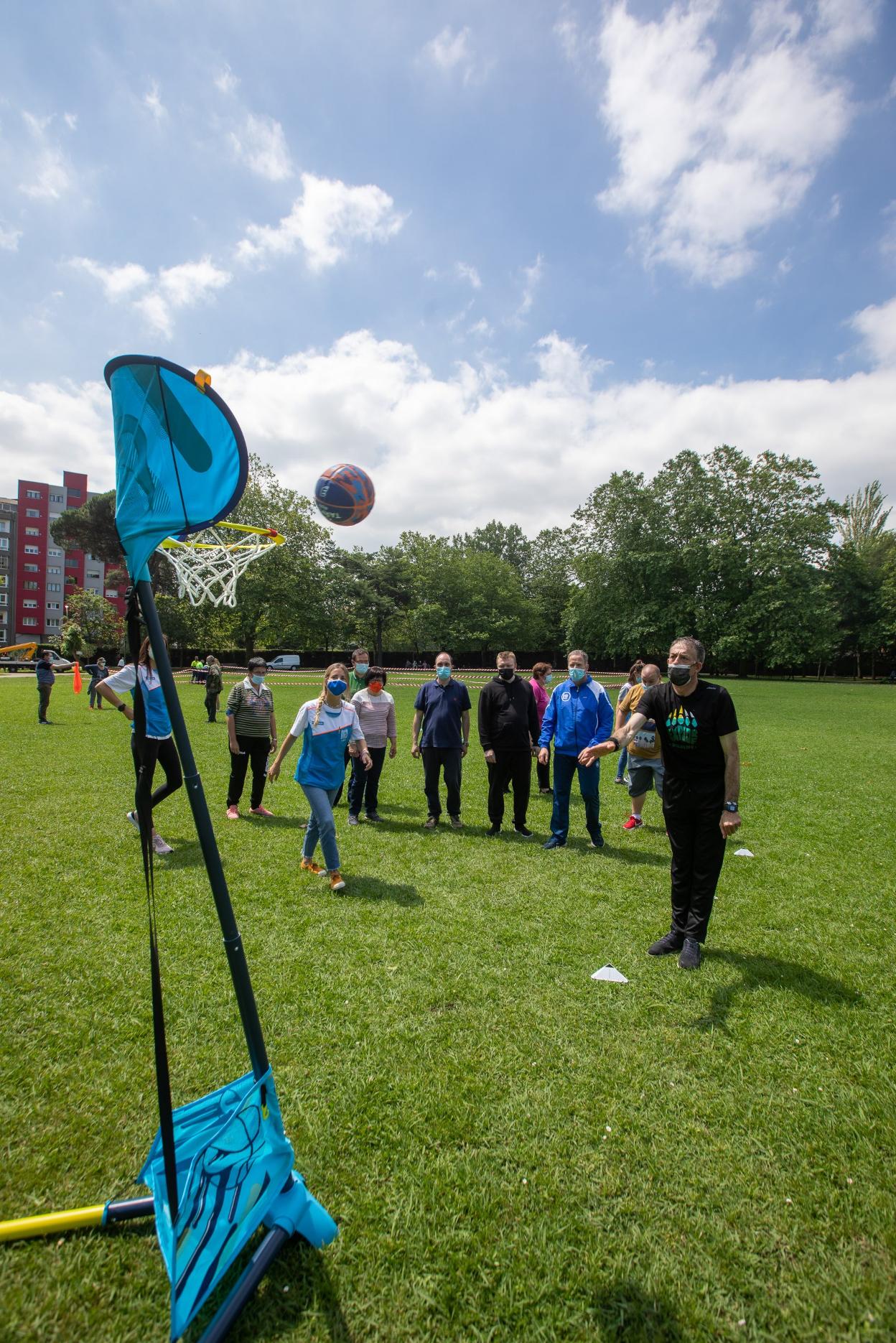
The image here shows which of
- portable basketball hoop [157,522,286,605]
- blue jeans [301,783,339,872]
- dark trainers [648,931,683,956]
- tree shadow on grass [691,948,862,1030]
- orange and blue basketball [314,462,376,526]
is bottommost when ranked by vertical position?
tree shadow on grass [691,948,862,1030]

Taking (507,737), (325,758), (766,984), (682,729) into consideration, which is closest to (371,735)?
(507,737)

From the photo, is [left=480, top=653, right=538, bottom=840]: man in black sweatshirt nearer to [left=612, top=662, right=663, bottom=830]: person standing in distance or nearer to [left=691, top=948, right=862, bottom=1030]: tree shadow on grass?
A: [left=612, top=662, right=663, bottom=830]: person standing in distance

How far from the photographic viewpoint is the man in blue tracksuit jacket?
6664 millimetres

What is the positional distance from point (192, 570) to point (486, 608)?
50.6 metres

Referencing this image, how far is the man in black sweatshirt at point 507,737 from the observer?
23.7ft

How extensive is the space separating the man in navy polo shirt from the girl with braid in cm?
168

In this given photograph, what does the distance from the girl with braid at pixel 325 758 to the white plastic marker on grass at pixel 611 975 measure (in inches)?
94.5

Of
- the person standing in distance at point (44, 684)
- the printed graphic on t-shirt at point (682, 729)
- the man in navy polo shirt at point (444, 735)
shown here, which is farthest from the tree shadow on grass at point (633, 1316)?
the person standing in distance at point (44, 684)

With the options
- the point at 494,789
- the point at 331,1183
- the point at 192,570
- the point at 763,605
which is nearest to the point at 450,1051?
the point at 331,1183

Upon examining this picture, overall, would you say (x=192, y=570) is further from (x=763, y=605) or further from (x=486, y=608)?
(x=486, y=608)

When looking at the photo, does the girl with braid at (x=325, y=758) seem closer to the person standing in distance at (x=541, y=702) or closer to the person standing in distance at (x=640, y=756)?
the person standing in distance at (x=640, y=756)

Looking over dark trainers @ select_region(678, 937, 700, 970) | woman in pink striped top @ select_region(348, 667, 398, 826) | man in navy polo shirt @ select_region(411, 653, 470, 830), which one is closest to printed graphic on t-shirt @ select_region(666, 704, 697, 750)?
dark trainers @ select_region(678, 937, 700, 970)

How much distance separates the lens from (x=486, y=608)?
61031 mm

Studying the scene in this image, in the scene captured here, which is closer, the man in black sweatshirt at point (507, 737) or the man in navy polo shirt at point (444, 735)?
the man in black sweatshirt at point (507, 737)
